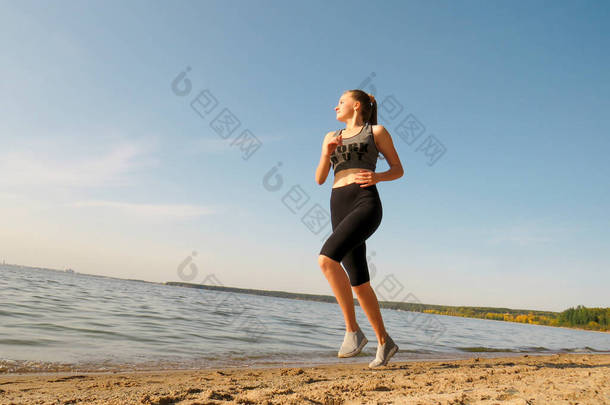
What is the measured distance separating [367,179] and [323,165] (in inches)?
20.0

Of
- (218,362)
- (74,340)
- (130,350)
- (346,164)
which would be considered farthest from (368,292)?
(74,340)

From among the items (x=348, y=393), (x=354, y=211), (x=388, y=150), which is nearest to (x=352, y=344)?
(x=348, y=393)

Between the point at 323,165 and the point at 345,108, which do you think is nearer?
the point at 323,165

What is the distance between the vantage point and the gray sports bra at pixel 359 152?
340 cm

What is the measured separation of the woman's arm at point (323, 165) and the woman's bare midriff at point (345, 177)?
125 millimetres

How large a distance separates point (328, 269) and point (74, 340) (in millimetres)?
5940

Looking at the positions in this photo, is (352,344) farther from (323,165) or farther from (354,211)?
(323,165)

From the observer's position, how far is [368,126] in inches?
138

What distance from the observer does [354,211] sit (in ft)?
10.6

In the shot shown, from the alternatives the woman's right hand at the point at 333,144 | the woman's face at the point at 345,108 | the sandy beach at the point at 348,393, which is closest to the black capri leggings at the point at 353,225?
the woman's right hand at the point at 333,144

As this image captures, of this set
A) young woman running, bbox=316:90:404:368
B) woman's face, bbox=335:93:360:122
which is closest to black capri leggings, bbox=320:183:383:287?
young woman running, bbox=316:90:404:368

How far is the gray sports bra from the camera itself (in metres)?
3.40

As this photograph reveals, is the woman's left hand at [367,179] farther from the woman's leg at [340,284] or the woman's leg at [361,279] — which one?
the woman's leg at [340,284]

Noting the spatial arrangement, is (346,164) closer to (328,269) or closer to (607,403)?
(328,269)
